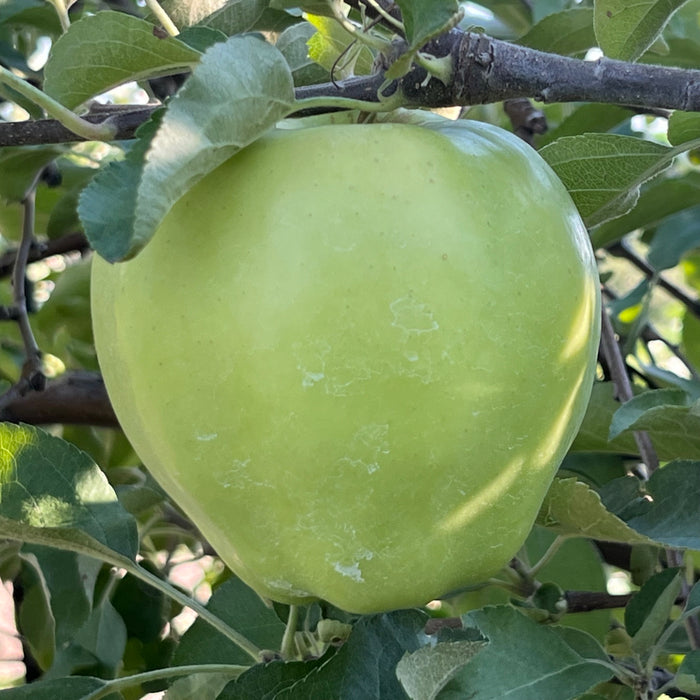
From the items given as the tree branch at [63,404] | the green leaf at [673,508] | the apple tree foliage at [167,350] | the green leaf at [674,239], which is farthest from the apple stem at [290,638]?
the green leaf at [674,239]

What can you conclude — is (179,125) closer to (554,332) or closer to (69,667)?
(554,332)

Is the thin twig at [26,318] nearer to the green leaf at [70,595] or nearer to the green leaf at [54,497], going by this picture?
the green leaf at [70,595]

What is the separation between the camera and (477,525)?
42cm

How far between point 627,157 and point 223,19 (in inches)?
10.1

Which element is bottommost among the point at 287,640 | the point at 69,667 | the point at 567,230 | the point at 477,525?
the point at 69,667

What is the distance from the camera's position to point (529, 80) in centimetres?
43

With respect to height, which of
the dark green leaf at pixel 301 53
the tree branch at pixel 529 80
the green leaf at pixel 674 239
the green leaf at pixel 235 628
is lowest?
the green leaf at pixel 235 628

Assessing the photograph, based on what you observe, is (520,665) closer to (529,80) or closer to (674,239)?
(529,80)

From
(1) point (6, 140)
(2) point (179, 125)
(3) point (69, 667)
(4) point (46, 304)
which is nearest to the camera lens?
(2) point (179, 125)

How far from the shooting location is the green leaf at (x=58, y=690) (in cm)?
58

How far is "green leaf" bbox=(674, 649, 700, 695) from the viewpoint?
1.79ft

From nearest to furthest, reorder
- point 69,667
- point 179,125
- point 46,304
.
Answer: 1. point 179,125
2. point 69,667
3. point 46,304

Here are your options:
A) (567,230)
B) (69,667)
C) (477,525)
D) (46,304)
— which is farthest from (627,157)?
(46,304)

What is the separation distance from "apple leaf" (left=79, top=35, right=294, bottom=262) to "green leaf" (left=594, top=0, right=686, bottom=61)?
0.81ft
